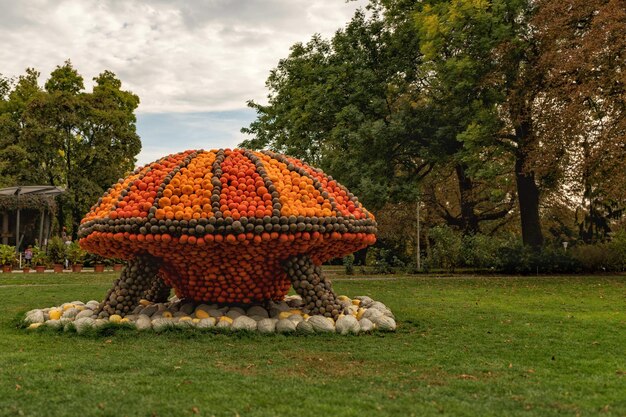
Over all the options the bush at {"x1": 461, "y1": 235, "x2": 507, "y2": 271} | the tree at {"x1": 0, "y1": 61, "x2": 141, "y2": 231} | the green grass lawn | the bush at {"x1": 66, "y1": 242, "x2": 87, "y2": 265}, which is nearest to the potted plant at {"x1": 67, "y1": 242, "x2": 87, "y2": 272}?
the bush at {"x1": 66, "y1": 242, "x2": 87, "y2": 265}

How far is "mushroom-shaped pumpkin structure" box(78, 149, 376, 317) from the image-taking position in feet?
29.7

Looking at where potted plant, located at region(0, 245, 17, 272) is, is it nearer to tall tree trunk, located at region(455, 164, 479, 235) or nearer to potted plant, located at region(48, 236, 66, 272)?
potted plant, located at region(48, 236, 66, 272)

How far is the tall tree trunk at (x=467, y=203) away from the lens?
2962cm

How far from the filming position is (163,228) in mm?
8969

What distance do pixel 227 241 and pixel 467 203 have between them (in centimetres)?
2329

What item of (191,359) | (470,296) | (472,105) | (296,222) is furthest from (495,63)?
(191,359)

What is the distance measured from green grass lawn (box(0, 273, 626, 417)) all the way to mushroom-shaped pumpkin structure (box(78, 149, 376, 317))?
45.2 inches

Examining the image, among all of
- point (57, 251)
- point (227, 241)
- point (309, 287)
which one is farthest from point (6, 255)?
point (227, 241)

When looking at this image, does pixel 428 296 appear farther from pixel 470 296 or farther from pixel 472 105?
pixel 472 105

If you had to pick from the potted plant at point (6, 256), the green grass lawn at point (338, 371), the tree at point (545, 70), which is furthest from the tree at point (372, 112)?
the potted plant at point (6, 256)

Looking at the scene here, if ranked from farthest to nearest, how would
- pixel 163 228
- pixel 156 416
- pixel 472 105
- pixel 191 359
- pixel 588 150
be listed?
1. pixel 472 105
2. pixel 588 150
3. pixel 163 228
4. pixel 191 359
5. pixel 156 416

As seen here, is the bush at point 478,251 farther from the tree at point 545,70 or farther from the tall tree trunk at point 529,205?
the tree at point 545,70

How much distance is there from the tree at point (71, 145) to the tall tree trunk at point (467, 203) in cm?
2220

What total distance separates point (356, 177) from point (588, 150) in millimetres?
7555
